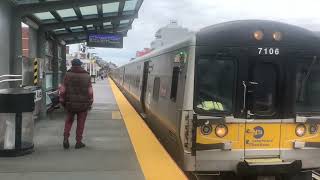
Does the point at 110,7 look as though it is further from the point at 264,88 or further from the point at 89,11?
the point at 264,88

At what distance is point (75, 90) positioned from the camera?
29.8 feet

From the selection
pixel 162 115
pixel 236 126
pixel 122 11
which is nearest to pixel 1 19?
pixel 162 115

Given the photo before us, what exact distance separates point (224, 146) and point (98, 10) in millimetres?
11245

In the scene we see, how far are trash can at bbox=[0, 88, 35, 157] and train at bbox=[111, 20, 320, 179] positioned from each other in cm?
233

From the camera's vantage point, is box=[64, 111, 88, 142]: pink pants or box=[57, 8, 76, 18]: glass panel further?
box=[57, 8, 76, 18]: glass panel

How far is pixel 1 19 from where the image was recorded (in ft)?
38.2

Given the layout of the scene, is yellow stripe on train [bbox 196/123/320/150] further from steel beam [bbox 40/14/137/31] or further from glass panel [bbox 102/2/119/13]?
glass panel [bbox 102/2/119/13]

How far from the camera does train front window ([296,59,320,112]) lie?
796cm

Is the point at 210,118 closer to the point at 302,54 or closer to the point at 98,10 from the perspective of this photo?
the point at 302,54

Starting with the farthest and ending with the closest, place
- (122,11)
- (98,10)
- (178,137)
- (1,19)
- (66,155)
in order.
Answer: (122,11)
(98,10)
(1,19)
(66,155)
(178,137)

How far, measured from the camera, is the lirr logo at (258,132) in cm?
770

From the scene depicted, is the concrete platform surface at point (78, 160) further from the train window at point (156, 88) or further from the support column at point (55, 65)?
the support column at point (55, 65)

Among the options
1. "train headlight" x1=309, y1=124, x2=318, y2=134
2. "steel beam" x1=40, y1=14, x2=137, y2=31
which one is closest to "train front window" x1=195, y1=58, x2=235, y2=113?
"train headlight" x1=309, y1=124, x2=318, y2=134

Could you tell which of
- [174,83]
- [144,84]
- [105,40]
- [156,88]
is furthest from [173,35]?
[105,40]
